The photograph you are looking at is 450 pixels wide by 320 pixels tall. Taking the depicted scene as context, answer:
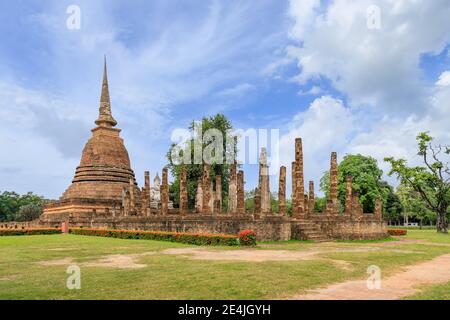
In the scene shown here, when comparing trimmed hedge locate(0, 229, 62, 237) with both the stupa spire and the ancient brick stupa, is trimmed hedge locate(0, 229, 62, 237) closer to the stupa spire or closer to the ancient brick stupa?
the ancient brick stupa

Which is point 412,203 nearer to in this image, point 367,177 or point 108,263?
point 367,177

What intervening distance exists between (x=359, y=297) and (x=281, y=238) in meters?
13.9

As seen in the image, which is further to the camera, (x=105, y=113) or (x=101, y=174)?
(x=105, y=113)

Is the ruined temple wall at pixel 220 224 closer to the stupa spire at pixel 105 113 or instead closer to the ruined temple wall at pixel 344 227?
the ruined temple wall at pixel 344 227

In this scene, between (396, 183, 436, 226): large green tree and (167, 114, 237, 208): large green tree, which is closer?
(167, 114, 237, 208): large green tree

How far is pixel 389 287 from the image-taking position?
835cm

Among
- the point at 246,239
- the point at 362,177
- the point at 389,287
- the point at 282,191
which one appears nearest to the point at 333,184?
the point at 282,191

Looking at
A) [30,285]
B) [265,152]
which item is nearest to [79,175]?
[265,152]

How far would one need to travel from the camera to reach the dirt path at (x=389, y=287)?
7359mm

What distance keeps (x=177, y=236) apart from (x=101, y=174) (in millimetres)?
25484

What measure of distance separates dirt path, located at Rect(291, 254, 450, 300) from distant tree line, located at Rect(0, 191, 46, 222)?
2395 inches

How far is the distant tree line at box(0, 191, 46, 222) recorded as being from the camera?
6106 centimetres

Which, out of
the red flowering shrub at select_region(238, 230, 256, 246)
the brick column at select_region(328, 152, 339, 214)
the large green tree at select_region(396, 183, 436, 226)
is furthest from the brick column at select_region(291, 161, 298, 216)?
the large green tree at select_region(396, 183, 436, 226)

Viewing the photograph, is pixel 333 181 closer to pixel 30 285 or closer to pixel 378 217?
pixel 378 217
